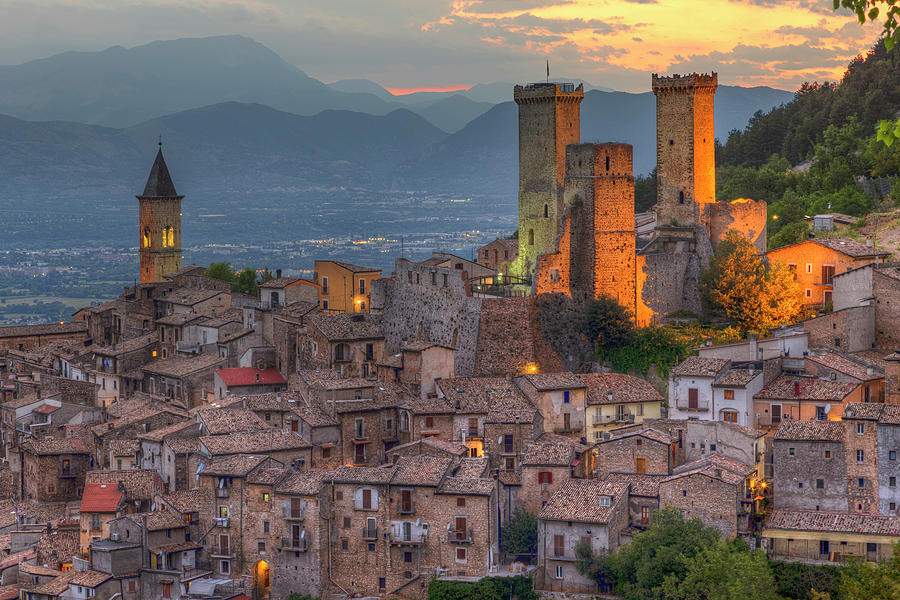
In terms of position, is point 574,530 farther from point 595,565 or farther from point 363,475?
point 363,475

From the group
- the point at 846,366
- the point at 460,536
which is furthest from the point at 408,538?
the point at 846,366

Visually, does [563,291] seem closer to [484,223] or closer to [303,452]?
[303,452]

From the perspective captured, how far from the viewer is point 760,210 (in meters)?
48.8

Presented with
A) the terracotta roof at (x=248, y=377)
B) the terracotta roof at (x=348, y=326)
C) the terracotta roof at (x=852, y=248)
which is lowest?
the terracotta roof at (x=248, y=377)

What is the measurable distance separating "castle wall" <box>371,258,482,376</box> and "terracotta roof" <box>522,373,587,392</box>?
3.75m

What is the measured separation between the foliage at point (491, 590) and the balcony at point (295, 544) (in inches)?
160

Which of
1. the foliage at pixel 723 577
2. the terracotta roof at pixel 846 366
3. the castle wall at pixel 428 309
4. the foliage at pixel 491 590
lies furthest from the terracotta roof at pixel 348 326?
the foliage at pixel 723 577

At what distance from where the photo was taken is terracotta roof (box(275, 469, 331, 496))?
122 feet

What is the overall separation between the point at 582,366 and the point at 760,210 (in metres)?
9.78

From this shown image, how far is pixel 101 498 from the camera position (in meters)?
39.0

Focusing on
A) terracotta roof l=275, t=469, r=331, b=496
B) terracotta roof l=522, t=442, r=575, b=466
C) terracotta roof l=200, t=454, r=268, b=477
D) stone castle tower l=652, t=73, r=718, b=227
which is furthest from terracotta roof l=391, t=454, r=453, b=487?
stone castle tower l=652, t=73, r=718, b=227

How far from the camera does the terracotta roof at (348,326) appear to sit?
46.3 metres

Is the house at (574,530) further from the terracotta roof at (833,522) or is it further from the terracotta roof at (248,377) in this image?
the terracotta roof at (248,377)

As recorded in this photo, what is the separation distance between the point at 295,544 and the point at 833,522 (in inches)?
575
